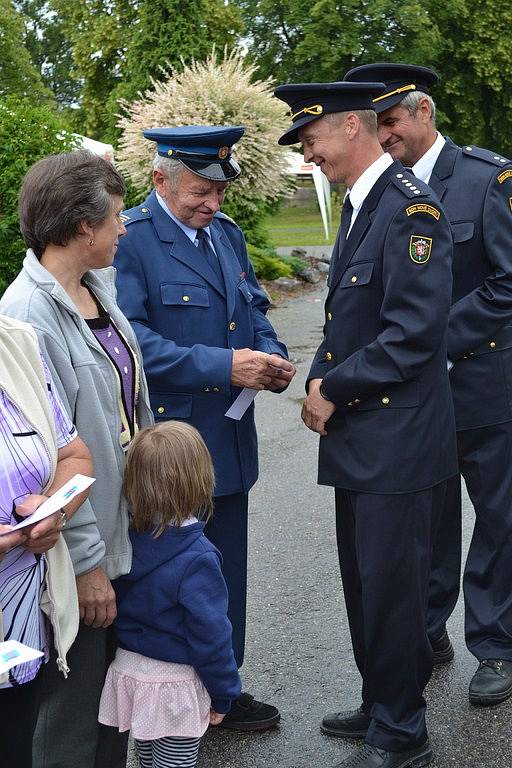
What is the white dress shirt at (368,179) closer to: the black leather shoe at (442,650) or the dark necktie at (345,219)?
the dark necktie at (345,219)

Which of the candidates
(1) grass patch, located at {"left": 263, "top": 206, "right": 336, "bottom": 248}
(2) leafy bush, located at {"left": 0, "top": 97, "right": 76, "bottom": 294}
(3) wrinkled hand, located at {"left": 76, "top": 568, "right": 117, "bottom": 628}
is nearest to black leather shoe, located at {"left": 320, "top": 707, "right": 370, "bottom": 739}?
(3) wrinkled hand, located at {"left": 76, "top": 568, "right": 117, "bottom": 628}

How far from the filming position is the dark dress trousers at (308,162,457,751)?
3.10 metres

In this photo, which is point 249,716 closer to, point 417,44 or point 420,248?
point 420,248

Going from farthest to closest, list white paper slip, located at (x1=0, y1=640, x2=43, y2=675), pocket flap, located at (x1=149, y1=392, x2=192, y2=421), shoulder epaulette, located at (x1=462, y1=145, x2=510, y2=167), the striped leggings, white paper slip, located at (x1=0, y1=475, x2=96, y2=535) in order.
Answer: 1. shoulder epaulette, located at (x1=462, y1=145, x2=510, y2=167)
2. pocket flap, located at (x1=149, y1=392, x2=192, y2=421)
3. the striped leggings
4. white paper slip, located at (x1=0, y1=475, x2=96, y2=535)
5. white paper slip, located at (x1=0, y1=640, x2=43, y2=675)

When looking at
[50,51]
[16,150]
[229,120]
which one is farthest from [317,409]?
[50,51]

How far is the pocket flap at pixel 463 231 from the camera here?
149 inches

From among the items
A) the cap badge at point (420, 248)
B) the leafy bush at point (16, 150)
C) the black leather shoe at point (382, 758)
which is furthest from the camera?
the leafy bush at point (16, 150)

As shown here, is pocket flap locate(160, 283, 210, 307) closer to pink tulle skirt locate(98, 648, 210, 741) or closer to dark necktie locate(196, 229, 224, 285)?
dark necktie locate(196, 229, 224, 285)

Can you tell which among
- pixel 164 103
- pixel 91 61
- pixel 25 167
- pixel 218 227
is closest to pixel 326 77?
pixel 91 61

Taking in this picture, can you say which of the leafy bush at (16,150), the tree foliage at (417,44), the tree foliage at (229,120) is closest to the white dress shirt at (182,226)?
the leafy bush at (16,150)

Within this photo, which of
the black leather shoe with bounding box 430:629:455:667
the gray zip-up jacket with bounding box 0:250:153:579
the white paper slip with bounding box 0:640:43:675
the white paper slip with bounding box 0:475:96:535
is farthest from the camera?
the black leather shoe with bounding box 430:629:455:667

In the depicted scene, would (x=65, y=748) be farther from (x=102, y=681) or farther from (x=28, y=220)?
(x=28, y=220)

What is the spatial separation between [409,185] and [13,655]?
1862 mm

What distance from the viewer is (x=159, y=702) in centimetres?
277
